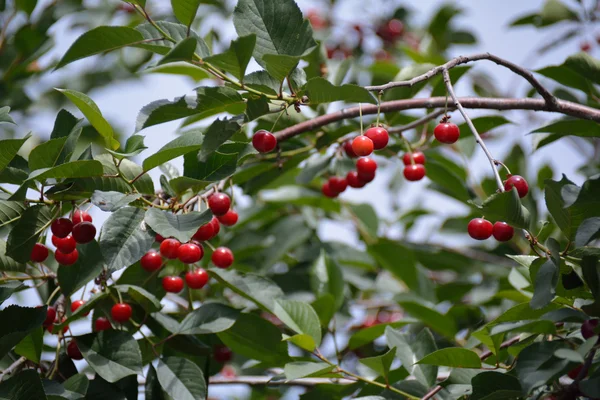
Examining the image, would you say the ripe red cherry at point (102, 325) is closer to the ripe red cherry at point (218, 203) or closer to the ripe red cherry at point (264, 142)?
the ripe red cherry at point (218, 203)

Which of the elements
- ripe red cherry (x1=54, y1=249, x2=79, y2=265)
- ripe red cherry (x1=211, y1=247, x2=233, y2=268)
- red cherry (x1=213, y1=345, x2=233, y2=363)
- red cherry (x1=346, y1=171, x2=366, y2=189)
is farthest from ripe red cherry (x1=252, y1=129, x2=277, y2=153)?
red cherry (x1=213, y1=345, x2=233, y2=363)

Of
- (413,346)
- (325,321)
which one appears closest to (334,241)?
(325,321)

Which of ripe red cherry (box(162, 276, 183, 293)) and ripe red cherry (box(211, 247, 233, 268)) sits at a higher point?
ripe red cherry (box(211, 247, 233, 268))

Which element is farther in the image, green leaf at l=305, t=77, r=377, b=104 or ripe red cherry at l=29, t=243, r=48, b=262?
ripe red cherry at l=29, t=243, r=48, b=262

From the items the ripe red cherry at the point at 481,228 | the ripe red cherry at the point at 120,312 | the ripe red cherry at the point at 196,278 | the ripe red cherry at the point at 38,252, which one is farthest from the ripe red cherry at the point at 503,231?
the ripe red cherry at the point at 38,252

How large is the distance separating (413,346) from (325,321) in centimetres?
45

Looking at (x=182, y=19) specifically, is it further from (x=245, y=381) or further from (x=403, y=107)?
(x=245, y=381)

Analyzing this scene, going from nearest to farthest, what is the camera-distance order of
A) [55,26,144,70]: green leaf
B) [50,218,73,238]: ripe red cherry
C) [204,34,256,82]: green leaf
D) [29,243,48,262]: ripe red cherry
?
[204,34,256,82]: green leaf
[55,26,144,70]: green leaf
[50,218,73,238]: ripe red cherry
[29,243,48,262]: ripe red cherry

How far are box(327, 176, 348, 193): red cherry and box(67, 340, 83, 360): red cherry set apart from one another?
3.23ft

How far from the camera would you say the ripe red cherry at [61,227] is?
1396 millimetres

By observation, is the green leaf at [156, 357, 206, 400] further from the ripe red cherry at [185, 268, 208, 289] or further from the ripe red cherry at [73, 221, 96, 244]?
the ripe red cherry at [73, 221, 96, 244]

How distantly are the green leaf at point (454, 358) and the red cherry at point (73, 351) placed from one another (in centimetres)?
84

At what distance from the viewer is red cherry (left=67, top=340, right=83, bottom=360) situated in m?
1.59

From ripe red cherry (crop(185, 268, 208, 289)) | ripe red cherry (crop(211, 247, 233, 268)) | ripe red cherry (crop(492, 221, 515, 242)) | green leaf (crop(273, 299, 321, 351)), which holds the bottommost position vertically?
green leaf (crop(273, 299, 321, 351))
